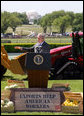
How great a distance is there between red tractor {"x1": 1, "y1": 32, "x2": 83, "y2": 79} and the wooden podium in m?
3.34

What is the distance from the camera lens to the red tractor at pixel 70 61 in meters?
11.0

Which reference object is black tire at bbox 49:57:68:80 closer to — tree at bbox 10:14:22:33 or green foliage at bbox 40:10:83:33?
green foliage at bbox 40:10:83:33

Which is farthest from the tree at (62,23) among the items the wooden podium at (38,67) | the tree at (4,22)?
the wooden podium at (38,67)

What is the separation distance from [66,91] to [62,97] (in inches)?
9.2

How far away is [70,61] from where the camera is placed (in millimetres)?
11203

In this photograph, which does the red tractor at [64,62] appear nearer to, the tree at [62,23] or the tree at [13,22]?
the tree at [62,23]

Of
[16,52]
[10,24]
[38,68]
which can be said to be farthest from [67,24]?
[38,68]

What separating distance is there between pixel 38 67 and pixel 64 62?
14.2ft

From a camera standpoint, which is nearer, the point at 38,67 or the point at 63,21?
the point at 38,67

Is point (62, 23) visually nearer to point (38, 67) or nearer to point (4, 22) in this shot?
point (4, 22)

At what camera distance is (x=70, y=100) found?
22.9 feet

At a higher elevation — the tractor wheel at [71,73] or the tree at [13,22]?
the tree at [13,22]

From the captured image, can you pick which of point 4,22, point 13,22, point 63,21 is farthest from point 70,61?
point 13,22

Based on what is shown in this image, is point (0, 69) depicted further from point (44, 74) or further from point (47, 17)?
point (47, 17)
